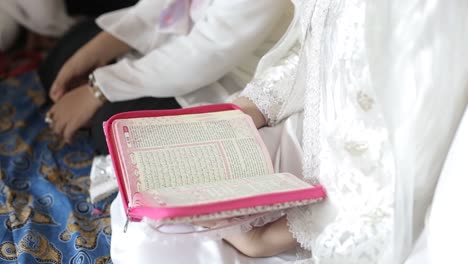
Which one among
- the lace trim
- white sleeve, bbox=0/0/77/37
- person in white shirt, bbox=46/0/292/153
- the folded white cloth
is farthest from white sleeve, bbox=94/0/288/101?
white sleeve, bbox=0/0/77/37

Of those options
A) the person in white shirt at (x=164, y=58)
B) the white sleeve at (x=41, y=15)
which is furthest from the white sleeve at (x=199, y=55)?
the white sleeve at (x=41, y=15)

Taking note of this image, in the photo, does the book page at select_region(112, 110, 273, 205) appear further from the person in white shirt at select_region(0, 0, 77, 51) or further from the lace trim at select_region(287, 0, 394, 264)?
the person in white shirt at select_region(0, 0, 77, 51)

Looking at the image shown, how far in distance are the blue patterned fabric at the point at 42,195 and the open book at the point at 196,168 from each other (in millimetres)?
225

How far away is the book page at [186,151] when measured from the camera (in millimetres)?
761

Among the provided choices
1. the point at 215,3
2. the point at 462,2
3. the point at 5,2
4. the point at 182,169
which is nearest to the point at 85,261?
the point at 182,169

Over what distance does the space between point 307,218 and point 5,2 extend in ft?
3.38

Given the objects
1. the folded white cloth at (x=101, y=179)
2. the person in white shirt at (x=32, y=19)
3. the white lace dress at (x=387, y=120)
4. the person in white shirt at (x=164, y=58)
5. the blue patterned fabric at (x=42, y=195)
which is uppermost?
the white lace dress at (x=387, y=120)

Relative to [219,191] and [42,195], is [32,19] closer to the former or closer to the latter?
[42,195]

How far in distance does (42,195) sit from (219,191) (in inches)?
19.0

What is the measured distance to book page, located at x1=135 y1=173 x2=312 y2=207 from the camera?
0.67 m

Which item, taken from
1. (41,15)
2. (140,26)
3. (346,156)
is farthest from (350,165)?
(41,15)

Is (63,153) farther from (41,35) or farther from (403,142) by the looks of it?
(403,142)

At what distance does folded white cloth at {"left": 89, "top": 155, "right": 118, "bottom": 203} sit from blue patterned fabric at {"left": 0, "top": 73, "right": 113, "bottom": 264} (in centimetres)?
2

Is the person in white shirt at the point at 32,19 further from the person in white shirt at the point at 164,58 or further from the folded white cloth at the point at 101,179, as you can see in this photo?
the folded white cloth at the point at 101,179
